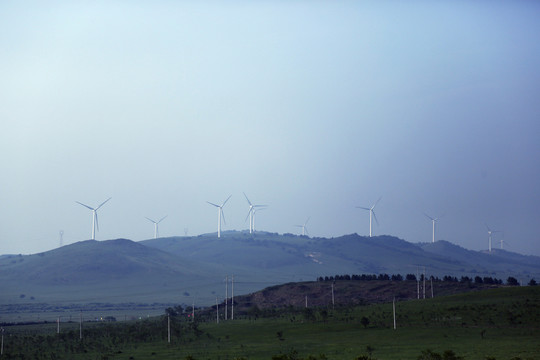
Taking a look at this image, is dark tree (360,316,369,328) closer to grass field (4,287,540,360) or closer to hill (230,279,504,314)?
grass field (4,287,540,360)

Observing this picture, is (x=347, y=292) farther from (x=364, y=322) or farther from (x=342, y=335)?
(x=342, y=335)

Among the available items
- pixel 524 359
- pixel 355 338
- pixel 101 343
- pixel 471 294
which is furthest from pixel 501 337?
pixel 101 343

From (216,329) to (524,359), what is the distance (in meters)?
62.3

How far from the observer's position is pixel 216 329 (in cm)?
11944

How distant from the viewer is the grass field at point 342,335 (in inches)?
3179

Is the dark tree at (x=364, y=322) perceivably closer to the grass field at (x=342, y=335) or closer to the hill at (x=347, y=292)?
the grass field at (x=342, y=335)

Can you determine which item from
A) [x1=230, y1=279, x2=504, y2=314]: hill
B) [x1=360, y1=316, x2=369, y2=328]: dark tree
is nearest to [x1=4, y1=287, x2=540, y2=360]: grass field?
Result: [x1=360, y1=316, x2=369, y2=328]: dark tree

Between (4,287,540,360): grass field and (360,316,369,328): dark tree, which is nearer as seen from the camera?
(4,287,540,360): grass field

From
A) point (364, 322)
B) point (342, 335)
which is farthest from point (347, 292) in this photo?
point (342, 335)

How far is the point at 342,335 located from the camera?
98750 millimetres

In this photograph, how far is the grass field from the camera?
265ft

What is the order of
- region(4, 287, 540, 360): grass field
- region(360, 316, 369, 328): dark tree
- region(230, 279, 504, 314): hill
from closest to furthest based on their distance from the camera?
region(4, 287, 540, 360): grass field → region(360, 316, 369, 328): dark tree → region(230, 279, 504, 314): hill

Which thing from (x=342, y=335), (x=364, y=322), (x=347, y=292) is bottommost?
(x=342, y=335)

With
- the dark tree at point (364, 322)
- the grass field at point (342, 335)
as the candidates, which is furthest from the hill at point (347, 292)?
the dark tree at point (364, 322)
